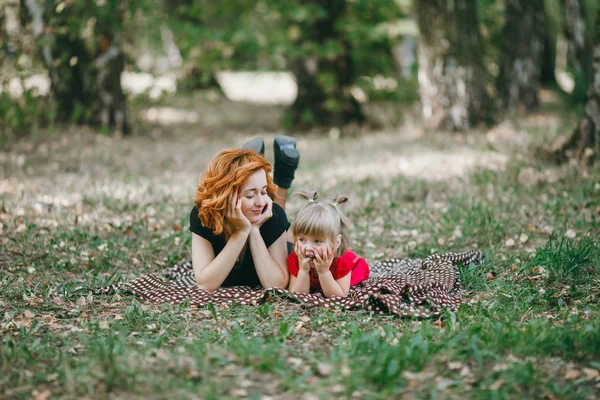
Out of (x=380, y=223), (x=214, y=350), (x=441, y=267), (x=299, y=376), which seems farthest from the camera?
(x=380, y=223)

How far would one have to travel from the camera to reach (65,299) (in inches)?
167

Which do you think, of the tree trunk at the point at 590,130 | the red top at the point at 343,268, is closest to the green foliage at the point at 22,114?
the red top at the point at 343,268

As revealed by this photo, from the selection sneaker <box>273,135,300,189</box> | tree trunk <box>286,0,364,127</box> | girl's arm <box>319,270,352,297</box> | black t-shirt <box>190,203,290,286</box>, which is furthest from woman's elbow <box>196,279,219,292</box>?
tree trunk <box>286,0,364,127</box>

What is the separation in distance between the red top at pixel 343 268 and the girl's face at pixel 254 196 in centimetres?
41

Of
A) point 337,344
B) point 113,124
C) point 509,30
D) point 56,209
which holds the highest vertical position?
point 509,30

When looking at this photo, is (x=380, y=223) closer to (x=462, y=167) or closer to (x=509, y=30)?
(x=462, y=167)

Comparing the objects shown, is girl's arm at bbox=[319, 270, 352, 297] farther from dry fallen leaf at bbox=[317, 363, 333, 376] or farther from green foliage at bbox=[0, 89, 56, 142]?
green foliage at bbox=[0, 89, 56, 142]

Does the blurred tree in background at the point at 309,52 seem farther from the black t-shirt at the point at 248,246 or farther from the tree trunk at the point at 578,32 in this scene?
the black t-shirt at the point at 248,246

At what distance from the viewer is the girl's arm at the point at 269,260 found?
416 centimetres

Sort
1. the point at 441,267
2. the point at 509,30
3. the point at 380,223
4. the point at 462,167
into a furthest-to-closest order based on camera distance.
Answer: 1. the point at 509,30
2. the point at 462,167
3. the point at 380,223
4. the point at 441,267

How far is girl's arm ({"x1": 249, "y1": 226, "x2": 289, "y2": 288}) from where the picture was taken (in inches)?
164

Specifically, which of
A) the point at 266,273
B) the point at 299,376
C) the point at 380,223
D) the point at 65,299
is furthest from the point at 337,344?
the point at 380,223

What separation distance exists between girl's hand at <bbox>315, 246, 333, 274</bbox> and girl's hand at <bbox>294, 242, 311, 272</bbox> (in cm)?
8

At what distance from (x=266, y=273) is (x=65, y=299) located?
52.0 inches
